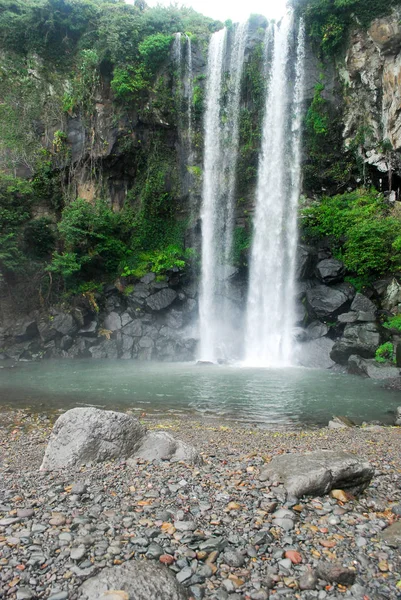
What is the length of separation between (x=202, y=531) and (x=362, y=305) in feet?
52.0

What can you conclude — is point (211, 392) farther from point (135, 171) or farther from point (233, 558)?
point (135, 171)

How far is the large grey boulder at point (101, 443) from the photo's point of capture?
193 inches

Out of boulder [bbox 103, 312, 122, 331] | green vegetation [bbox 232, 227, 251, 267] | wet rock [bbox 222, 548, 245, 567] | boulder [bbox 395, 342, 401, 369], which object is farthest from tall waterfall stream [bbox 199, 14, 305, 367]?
wet rock [bbox 222, 548, 245, 567]

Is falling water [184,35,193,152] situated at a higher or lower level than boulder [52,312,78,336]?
higher

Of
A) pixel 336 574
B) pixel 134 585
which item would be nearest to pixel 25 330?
pixel 134 585

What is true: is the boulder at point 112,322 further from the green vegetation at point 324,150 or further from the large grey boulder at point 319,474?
the large grey boulder at point 319,474

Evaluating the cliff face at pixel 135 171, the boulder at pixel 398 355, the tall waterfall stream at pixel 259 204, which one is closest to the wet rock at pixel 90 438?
the boulder at pixel 398 355

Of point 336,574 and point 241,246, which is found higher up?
point 241,246

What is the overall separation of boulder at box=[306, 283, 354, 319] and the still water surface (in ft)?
11.3

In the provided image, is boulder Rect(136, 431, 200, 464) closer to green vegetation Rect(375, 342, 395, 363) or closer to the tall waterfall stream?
green vegetation Rect(375, 342, 395, 363)

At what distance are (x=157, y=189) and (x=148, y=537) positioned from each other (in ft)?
73.6

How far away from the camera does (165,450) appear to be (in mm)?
5102

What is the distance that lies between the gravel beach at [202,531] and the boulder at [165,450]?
0.20 m

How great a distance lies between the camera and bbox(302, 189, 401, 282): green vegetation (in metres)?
17.5
